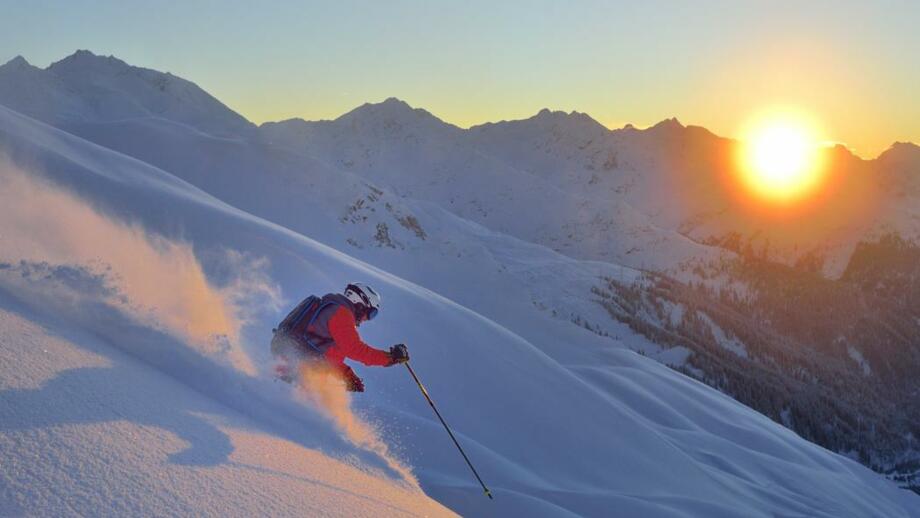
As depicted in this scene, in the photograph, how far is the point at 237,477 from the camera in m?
4.72

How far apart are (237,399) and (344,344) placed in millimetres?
1541

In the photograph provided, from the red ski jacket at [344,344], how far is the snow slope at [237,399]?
2.23 ft

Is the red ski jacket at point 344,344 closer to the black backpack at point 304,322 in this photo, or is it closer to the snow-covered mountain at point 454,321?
the black backpack at point 304,322

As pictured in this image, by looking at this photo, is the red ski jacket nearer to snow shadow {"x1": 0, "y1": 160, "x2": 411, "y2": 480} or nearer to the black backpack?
the black backpack

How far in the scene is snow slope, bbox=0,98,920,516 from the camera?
14.7 ft

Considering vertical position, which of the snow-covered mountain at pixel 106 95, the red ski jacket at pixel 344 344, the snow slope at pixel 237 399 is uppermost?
the snow-covered mountain at pixel 106 95

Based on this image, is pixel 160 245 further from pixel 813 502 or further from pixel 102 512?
pixel 813 502

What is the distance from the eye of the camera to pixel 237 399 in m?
6.61

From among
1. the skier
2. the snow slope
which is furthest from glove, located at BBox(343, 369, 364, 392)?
the snow slope

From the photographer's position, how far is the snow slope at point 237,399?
14.7 ft

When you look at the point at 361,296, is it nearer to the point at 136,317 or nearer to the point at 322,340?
the point at 322,340

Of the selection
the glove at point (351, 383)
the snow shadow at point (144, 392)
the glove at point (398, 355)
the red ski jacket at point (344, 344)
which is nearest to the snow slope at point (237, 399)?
the snow shadow at point (144, 392)

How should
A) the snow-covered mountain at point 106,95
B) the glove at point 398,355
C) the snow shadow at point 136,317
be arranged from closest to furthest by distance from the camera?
the snow shadow at point 136,317, the glove at point 398,355, the snow-covered mountain at point 106,95

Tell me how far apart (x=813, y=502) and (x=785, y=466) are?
2.03 metres
